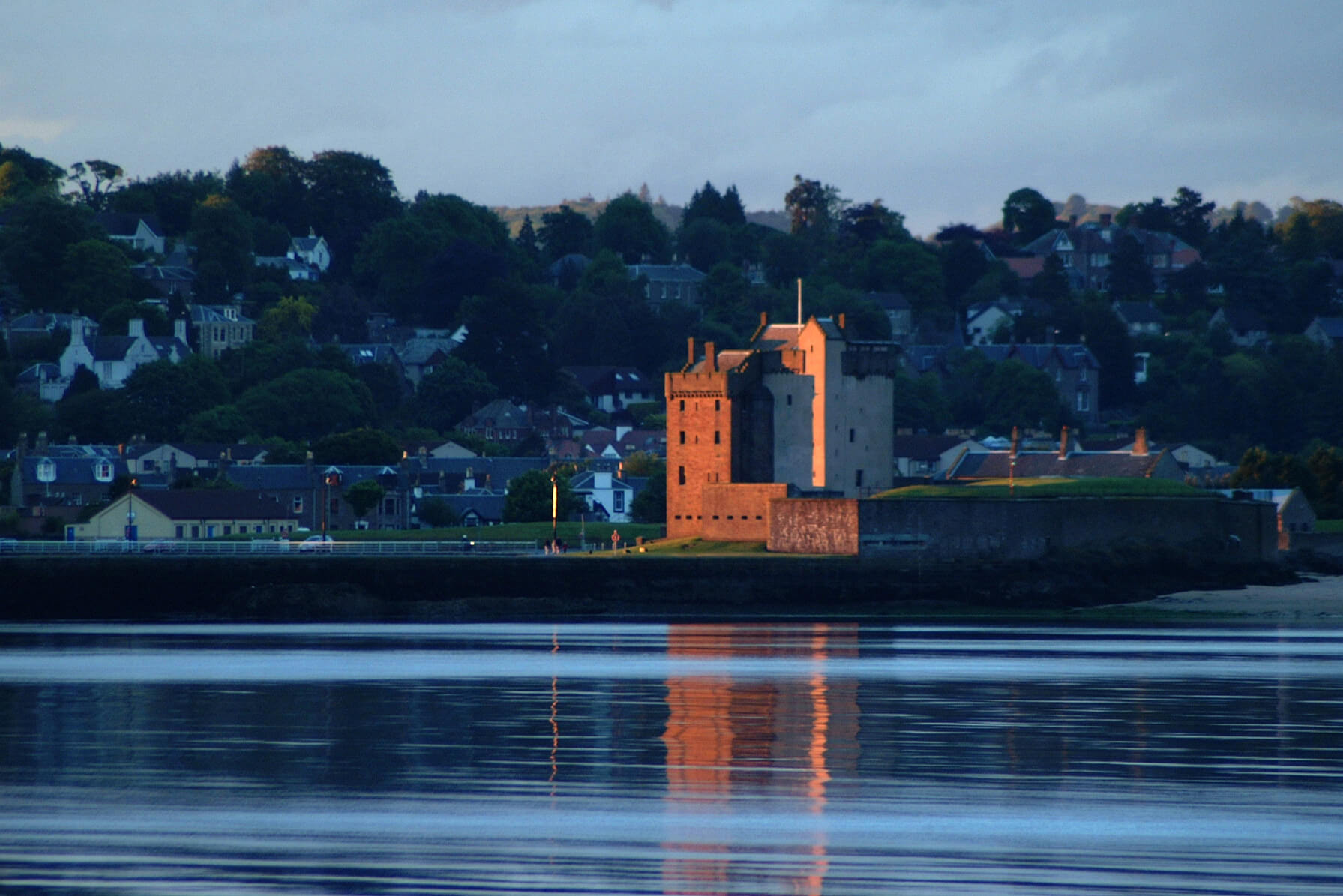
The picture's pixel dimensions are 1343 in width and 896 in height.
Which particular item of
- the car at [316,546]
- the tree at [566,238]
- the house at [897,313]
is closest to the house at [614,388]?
the house at [897,313]

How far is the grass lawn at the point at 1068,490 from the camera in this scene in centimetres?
6756

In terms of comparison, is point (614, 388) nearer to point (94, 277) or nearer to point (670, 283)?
point (670, 283)

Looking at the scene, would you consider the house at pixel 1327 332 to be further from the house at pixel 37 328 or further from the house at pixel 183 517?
the house at pixel 183 517

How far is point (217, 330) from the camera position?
140125 millimetres

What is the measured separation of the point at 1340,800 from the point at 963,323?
5548 inches

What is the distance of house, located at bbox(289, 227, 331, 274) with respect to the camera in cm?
16538

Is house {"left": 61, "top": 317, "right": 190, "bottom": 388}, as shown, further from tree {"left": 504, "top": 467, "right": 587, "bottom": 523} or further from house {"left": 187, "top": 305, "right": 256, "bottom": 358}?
tree {"left": 504, "top": 467, "right": 587, "bottom": 523}

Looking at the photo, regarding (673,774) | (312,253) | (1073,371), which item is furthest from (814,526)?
(312,253)

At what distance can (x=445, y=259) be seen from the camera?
14912cm

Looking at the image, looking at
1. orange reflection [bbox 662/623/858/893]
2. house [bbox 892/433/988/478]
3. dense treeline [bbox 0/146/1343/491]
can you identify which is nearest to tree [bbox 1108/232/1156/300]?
dense treeline [bbox 0/146/1343/491]

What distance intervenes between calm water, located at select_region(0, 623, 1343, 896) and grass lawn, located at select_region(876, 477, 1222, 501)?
22.9 metres

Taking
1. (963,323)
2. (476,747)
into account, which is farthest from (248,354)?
(476,747)

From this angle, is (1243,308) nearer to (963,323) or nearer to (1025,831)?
(963,323)

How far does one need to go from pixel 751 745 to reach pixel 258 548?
3928cm
